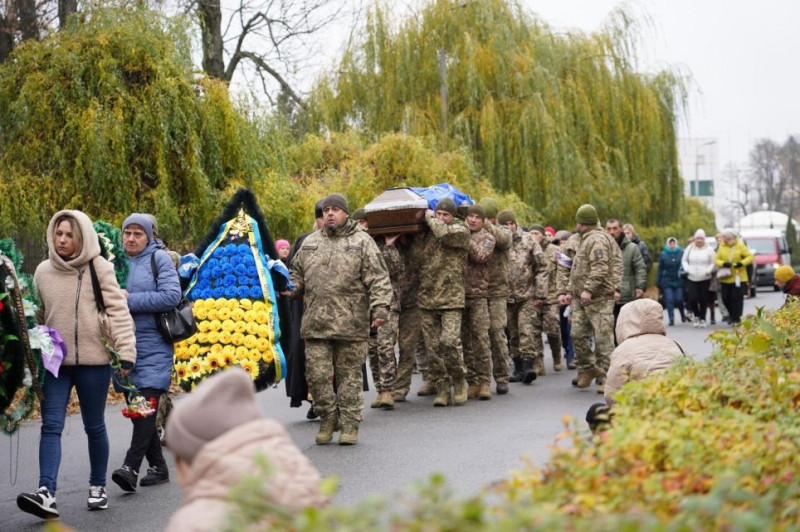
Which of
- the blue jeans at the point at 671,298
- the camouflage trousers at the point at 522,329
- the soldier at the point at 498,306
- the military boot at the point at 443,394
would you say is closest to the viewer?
the military boot at the point at 443,394

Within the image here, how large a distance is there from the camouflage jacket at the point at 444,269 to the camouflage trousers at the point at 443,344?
127mm

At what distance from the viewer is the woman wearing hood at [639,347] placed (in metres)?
7.55

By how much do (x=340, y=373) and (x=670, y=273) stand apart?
14980mm

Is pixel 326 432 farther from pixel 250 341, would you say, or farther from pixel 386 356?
pixel 386 356

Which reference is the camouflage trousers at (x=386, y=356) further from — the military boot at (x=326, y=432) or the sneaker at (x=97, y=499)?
the sneaker at (x=97, y=499)

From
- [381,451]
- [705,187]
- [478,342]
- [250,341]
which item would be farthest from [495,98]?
[705,187]

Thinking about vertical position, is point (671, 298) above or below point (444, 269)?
below

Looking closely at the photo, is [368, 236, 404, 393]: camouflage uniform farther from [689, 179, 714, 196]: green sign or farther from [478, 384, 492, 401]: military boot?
[689, 179, 714, 196]: green sign

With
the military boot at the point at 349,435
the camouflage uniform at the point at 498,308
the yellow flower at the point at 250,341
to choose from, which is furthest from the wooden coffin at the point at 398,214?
the yellow flower at the point at 250,341

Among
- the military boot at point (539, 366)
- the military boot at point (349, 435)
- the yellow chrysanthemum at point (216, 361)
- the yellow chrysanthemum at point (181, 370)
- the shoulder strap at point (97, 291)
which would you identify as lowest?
the military boot at point (539, 366)

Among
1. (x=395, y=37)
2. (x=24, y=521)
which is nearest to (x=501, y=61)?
(x=395, y=37)

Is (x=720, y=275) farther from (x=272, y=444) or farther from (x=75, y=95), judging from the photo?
(x=272, y=444)

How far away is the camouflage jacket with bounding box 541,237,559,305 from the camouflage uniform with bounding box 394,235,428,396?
3.49m

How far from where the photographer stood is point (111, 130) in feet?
51.8
